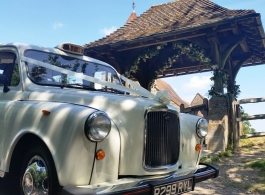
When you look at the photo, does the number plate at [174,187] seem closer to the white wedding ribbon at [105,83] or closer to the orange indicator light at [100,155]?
the orange indicator light at [100,155]

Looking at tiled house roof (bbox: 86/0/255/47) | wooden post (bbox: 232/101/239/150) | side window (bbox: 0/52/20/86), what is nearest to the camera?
side window (bbox: 0/52/20/86)

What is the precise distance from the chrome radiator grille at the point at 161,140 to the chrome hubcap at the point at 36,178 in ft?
3.22

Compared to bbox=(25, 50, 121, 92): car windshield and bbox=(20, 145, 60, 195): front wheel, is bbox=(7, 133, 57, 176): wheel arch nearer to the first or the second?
bbox=(20, 145, 60, 195): front wheel

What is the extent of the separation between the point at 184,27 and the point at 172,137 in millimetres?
6311

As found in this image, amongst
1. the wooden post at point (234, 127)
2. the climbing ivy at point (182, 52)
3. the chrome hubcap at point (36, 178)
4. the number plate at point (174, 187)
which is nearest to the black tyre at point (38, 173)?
the chrome hubcap at point (36, 178)

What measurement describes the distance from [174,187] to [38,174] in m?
1.31

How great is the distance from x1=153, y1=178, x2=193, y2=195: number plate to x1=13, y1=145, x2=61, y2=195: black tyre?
2.99ft

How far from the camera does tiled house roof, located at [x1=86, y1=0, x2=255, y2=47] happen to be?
877 centimetres

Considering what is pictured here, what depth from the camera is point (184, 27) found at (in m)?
8.70

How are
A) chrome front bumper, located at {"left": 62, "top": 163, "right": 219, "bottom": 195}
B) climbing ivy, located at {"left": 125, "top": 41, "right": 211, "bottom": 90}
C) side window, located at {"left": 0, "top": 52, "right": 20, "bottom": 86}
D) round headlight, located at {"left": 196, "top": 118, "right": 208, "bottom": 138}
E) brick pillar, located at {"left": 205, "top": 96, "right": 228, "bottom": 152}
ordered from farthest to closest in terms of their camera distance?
1. climbing ivy, located at {"left": 125, "top": 41, "right": 211, "bottom": 90}
2. brick pillar, located at {"left": 205, "top": 96, "right": 228, "bottom": 152}
3. round headlight, located at {"left": 196, "top": 118, "right": 208, "bottom": 138}
4. side window, located at {"left": 0, "top": 52, "right": 20, "bottom": 86}
5. chrome front bumper, located at {"left": 62, "top": 163, "right": 219, "bottom": 195}

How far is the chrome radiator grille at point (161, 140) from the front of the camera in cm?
283

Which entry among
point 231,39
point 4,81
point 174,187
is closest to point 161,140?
point 174,187

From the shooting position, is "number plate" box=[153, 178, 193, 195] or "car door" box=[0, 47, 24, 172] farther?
"car door" box=[0, 47, 24, 172]

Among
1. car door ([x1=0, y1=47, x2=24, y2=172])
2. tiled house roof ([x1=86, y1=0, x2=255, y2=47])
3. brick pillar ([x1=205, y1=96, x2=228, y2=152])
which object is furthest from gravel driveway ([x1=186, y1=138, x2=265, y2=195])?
tiled house roof ([x1=86, y1=0, x2=255, y2=47])
